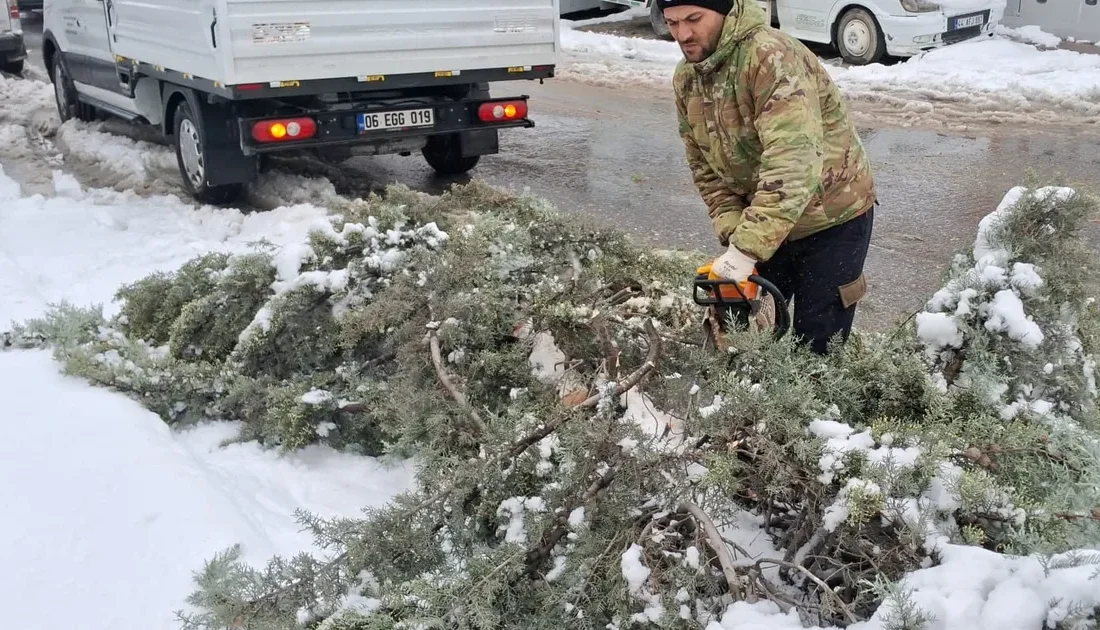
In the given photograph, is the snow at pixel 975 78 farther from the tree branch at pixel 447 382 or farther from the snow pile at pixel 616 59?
the tree branch at pixel 447 382

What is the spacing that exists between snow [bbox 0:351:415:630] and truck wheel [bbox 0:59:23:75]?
469 inches

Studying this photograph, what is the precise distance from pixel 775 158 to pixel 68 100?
31.2 ft

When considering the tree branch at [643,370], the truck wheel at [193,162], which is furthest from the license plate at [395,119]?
the tree branch at [643,370]

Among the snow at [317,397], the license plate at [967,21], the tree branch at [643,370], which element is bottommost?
the snow at [317,397]

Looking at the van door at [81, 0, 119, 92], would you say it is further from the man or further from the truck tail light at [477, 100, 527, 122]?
the man

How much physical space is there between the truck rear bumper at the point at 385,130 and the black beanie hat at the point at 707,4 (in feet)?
14.6

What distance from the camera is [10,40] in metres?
13.0

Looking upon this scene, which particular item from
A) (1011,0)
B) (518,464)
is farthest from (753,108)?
(1011,0)

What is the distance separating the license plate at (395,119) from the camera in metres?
6.77

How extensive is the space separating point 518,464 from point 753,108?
1.25m

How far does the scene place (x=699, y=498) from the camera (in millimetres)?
2271

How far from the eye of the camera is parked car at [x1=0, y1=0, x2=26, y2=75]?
42.8 ft

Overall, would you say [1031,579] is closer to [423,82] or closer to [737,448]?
[737,448]

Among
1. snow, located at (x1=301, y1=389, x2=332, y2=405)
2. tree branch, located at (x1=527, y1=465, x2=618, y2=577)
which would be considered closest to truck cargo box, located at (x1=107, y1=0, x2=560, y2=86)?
snow, located at (x1=301, y1=389, x2=332, y2=405)
